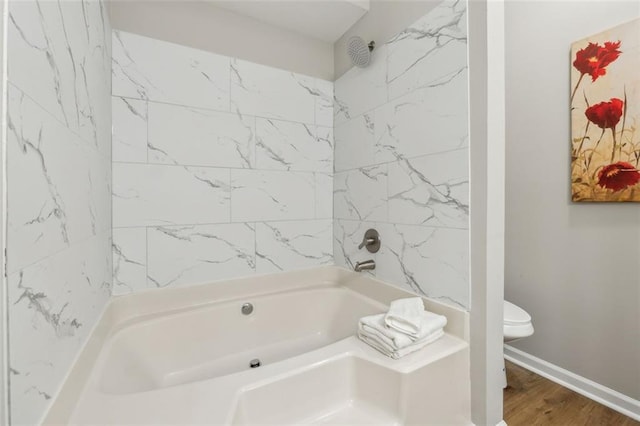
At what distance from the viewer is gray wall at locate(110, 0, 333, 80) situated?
1433 millimetres

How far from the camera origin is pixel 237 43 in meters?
1.68

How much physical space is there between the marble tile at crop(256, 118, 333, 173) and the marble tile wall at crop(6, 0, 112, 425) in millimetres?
840

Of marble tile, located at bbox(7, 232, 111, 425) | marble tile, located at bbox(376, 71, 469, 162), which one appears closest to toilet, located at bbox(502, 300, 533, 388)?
marble tile, located at bbox(376, 71, 469, 162)

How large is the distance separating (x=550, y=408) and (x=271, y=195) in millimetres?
2009

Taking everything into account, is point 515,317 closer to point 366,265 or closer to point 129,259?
point 366,265

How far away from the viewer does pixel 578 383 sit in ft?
5.31

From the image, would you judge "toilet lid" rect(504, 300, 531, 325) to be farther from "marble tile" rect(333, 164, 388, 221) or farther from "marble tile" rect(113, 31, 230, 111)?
"marble tile" rect(113, 31, 230, 111)

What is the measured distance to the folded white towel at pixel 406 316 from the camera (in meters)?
1.05

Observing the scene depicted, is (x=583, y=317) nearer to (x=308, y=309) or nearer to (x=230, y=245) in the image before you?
(x=308, y=309)

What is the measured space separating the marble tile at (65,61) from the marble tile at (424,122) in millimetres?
1331

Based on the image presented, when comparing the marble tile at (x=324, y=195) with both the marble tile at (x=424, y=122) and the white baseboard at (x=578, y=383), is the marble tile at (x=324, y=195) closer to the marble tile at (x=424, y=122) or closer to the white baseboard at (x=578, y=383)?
the marble tile at (x=424, y=122)

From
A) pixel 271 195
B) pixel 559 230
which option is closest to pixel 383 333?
pixel 271 195

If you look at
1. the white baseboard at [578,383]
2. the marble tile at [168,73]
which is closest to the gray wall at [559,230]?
the white baseboard at [578,383]

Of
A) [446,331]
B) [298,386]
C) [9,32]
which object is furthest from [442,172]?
[9,32]
